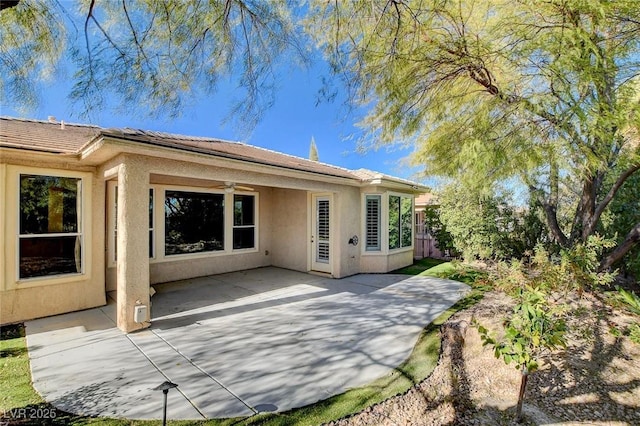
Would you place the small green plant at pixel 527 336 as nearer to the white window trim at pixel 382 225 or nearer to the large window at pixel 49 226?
the white window trim at pixel 382 225

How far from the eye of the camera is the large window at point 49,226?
6.59 metres

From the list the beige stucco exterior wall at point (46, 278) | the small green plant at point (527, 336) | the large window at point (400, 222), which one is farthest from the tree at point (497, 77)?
the beige stucco exterior wall at point (46, 278)

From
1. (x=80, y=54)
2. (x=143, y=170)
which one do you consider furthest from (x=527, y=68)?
(x=143, y=170)

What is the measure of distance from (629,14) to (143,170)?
8.87 metres

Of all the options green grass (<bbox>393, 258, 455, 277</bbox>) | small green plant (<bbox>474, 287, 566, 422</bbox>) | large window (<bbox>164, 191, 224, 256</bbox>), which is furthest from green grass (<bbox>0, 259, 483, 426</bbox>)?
green grass (<bbox>393, 258, 455, 277</bbox>)

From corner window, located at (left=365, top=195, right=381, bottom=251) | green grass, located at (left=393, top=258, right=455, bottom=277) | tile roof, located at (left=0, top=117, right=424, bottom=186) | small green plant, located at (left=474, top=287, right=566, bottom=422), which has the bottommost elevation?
green grass, located at (left=393, top=258, right=455, bottom=277)

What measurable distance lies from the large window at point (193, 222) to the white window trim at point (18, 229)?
2963 millimetres

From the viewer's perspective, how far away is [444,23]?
5629 millimetres

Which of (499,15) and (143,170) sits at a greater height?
(499,15)

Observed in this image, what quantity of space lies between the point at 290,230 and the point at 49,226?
770 centimetres

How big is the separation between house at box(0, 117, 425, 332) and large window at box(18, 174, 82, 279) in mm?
21

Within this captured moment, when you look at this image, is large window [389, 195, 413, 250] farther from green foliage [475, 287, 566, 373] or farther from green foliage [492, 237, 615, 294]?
green foliage [475, 287, 566, 373]

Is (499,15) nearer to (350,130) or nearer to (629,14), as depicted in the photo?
(629,14)

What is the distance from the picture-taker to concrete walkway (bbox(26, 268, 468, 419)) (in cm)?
389
